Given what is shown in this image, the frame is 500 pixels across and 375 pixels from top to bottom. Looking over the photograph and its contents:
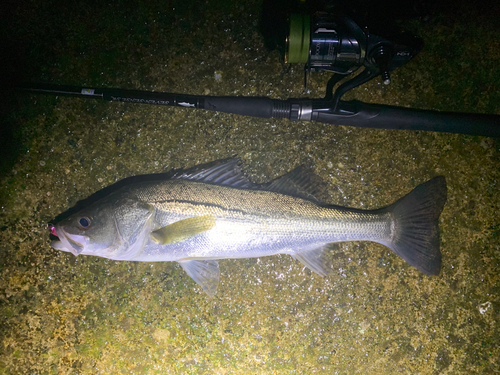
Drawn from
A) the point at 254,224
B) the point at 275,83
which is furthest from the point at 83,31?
the point at 254,224

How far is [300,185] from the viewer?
83.9 inches

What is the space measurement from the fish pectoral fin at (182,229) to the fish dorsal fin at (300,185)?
53 cm

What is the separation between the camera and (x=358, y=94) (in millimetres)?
2299

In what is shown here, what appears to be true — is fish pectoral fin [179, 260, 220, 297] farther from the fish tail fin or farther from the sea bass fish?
the fish tail fin

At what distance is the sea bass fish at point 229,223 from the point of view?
193cm

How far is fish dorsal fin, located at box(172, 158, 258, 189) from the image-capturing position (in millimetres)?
2070

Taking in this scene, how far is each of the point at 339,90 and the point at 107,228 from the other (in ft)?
6.11

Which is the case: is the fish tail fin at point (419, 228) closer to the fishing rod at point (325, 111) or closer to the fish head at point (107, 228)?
the fishing rod at point (325, 111)

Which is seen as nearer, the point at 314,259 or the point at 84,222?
the point at 84,222

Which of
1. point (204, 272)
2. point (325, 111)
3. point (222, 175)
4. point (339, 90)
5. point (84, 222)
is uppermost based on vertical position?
point (339, 90)

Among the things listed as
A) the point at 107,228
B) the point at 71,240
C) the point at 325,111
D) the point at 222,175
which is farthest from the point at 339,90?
the point at 71,240

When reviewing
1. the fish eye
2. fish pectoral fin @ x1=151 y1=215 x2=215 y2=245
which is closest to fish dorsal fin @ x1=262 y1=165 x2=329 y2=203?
fish pectoral fin @ x1=151 y1=215 x2=215 y2=245

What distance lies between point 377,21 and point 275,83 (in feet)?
2.80

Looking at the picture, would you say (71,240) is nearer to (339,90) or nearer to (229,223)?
(229,223)
